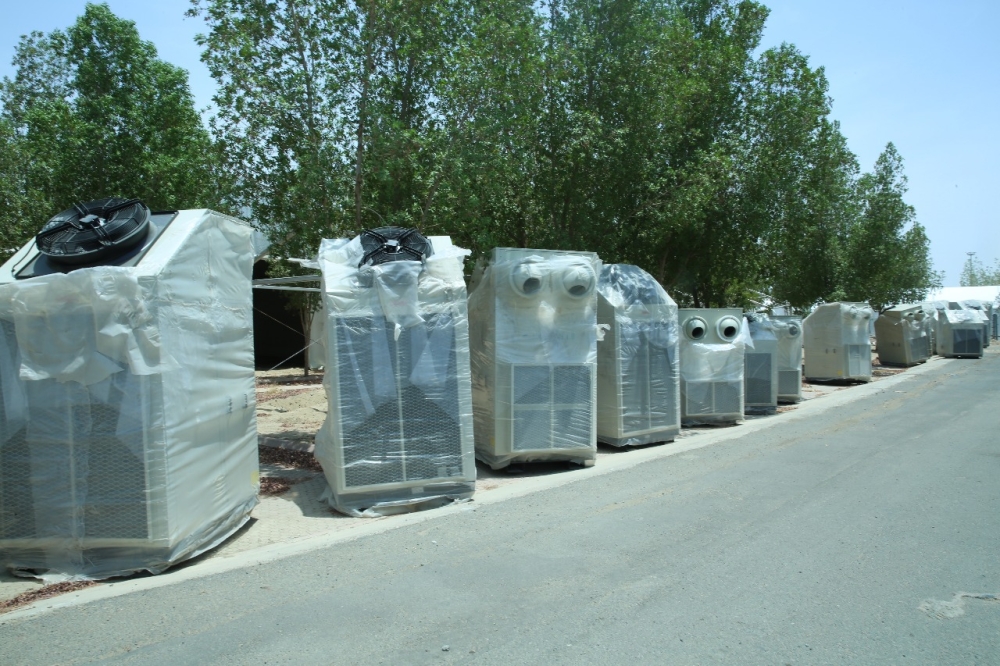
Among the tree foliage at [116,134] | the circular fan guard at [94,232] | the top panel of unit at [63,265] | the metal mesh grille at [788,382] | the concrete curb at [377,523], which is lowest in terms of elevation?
the concrete curb at [377,523]

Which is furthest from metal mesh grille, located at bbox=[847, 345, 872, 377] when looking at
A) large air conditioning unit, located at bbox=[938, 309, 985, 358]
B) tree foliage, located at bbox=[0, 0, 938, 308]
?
large air conditioning unit, located at bbox=[938, 309, 985, 358]

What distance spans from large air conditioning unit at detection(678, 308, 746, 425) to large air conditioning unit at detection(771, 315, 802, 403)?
387cm

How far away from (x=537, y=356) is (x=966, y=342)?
28513 millimetres

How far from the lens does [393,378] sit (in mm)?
6527

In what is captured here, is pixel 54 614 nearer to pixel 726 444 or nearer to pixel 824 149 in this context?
pixel 726 444

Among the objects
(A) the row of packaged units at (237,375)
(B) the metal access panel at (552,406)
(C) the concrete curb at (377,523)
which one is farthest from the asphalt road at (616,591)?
(B) the metal access panel at (552,406)

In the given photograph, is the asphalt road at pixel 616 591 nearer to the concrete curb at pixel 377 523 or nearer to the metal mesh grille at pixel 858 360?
the concrete curb at pixel 377 523

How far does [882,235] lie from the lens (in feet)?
76.5

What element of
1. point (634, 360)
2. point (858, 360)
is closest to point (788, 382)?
point (858, 360)

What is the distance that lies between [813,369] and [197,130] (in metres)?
16.9

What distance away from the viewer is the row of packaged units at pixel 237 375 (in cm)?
468

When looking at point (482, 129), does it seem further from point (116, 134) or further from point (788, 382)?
point (788, 382)

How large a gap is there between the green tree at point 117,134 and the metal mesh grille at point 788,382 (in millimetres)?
11958

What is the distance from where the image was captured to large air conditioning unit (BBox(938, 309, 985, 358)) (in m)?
29.2
